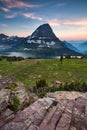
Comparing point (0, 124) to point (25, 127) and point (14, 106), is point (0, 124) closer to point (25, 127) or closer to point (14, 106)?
point (25, 127)

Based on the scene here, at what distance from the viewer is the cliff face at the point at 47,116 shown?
28347 millimetres

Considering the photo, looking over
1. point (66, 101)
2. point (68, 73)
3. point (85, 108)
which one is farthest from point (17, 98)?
point (68, 73)

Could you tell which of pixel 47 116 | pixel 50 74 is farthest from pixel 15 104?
pixel 50 74

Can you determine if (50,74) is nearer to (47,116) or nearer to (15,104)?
(15,104)

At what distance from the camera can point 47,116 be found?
31.3 m

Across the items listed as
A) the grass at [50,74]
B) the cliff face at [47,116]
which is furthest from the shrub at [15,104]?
the grass at [50,74]

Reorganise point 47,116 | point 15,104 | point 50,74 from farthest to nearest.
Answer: point 50,74 → point 15,104 → point 47,116

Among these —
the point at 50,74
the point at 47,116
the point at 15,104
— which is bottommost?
the point at 50,74

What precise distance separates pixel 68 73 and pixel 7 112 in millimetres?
108987

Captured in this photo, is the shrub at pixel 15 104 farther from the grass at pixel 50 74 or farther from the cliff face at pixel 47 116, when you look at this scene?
the grass at pixel 50 74

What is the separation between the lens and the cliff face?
28347mm

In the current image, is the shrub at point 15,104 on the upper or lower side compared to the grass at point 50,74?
upper

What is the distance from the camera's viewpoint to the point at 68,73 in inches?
5605

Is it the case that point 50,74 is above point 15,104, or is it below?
below
